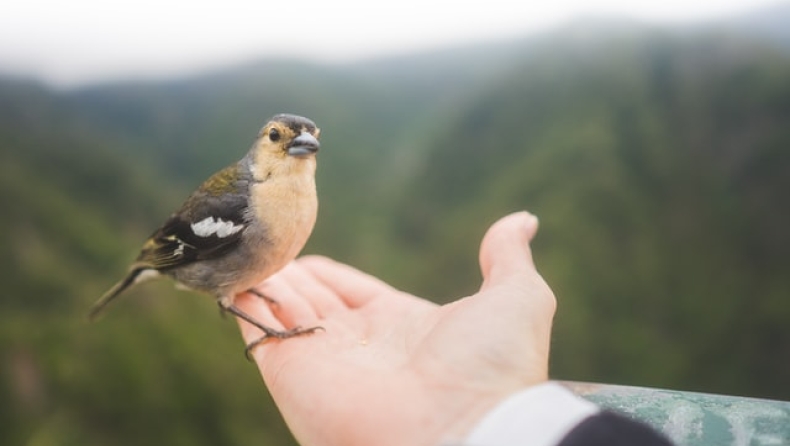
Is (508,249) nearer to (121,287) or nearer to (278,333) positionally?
(278,333)

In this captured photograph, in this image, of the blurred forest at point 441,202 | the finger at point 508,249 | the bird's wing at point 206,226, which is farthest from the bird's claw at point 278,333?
the blurred forest at point 441,202

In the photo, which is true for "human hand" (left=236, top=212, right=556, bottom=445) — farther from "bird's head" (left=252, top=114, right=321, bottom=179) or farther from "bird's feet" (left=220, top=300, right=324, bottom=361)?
"bird's head" (left=252, top=114, right=321, bottom=179)

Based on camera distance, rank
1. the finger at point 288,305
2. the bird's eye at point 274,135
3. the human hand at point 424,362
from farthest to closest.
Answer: the finger at point 288,305 → the bird's eye at point 274,135 → the human hand at point 424,362

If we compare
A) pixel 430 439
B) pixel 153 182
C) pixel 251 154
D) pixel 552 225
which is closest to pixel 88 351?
pixel 153 182

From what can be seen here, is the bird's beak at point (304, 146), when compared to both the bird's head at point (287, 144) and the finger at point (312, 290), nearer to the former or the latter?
the bird's head at point (287, 144)

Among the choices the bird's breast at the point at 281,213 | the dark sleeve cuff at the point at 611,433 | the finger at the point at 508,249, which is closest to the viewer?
the dark sleeve cuff at the point at 611,433

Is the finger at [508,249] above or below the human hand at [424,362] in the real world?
above

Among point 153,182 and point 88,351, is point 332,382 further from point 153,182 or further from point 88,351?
point 153,182
